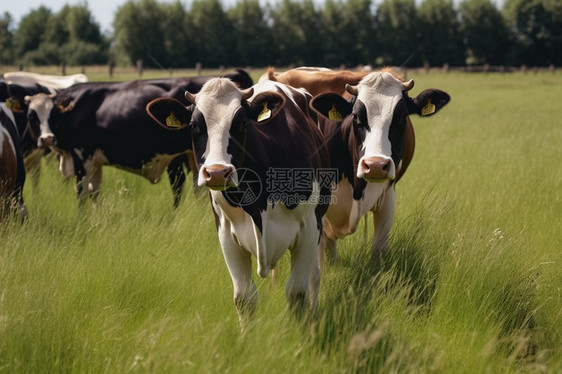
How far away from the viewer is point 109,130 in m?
7.53

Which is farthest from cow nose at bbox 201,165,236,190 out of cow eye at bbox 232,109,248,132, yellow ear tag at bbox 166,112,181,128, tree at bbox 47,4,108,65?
tree at bbox 47,4,108,65

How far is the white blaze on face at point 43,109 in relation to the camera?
24.6ft

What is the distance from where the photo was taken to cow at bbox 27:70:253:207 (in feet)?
24.6

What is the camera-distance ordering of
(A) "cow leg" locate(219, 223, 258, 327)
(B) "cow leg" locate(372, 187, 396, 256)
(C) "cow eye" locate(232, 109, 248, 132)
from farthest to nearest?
(B) "cow leg" locate(372, 187, 396, 256), (A) "cow leg" locate(219, 223, 258, 327), (C) "cow eye" locate(232, 109, 248, 132)

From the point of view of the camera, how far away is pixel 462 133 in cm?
1288

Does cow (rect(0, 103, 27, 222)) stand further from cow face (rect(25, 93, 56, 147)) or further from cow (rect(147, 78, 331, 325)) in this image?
cow (rect(147, 78, 331, 325))

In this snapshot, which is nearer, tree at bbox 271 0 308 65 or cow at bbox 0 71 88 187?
cow at bbox 0 71 88 187

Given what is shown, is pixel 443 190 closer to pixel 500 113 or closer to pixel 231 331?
pixel 231 331

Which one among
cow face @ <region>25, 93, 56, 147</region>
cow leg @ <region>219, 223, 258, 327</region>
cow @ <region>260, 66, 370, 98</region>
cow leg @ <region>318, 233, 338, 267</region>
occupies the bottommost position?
cow leg @ <region>318, 233, 338, 267</region>

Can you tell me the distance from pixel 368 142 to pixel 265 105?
2.53ft

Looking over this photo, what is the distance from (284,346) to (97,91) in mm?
5714

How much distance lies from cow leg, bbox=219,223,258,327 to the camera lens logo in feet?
0.78

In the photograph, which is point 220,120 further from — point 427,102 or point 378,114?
point 427,102

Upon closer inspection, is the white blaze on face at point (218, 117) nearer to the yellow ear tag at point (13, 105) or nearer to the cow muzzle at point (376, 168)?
the cow muzzle at point (376, 168)
